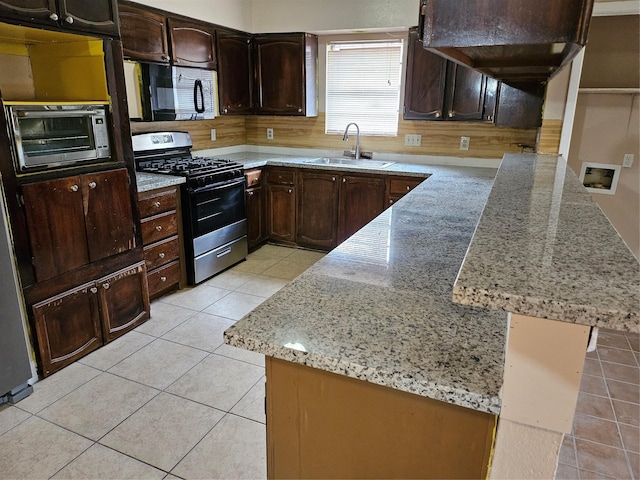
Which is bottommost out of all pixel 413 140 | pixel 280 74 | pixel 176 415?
pixel 176 415

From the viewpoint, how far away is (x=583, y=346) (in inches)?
26.8

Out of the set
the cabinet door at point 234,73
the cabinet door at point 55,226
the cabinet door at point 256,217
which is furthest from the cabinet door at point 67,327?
the cabinet door at point 234,73

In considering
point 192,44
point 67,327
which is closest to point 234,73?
point 192,44

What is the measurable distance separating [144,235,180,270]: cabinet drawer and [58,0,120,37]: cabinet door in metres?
1.40

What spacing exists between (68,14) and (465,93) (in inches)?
114

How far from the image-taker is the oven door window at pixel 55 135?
7.27ft

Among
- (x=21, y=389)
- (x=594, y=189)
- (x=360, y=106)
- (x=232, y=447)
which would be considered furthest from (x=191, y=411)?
(x=594, y=189)

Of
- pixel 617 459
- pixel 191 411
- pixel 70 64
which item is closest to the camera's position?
pixel 617 459

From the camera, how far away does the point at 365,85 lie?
14.6 ft

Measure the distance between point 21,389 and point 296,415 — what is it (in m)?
1.95

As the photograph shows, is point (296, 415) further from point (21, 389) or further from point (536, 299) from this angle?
point (21, 389)

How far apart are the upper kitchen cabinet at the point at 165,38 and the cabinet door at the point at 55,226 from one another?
1315 mm

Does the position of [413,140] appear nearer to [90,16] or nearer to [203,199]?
[203,199]

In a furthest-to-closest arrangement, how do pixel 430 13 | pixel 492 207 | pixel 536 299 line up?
pixel 492 207 → pixel 430 13 → pixel 536 299
